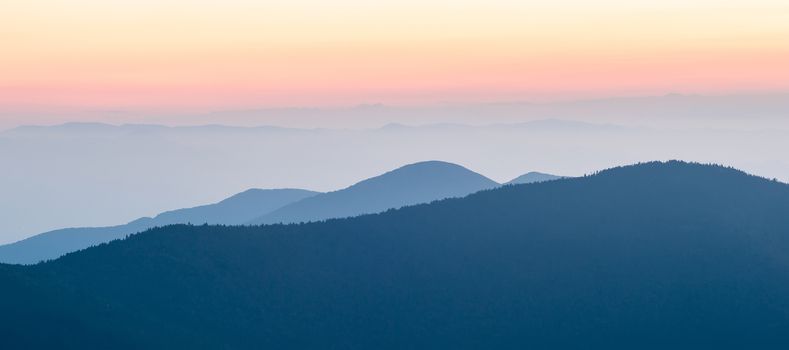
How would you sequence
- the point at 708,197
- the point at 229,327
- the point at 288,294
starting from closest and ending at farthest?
the point at 229,327 → the point at 288,294 → the point at 708,197

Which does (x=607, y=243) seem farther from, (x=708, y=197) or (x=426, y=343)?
(x=426, y=343)

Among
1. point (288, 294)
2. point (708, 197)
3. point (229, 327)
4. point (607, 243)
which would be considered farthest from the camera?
point (708, 197)

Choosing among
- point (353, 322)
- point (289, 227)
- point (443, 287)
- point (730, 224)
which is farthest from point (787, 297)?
point (289, 227)

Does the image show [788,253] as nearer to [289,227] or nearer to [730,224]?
[730,224]

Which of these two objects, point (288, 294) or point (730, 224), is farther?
point (730, 224)

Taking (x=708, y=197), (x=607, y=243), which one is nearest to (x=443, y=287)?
(x=607, y=243)

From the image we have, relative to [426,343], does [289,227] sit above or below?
above
